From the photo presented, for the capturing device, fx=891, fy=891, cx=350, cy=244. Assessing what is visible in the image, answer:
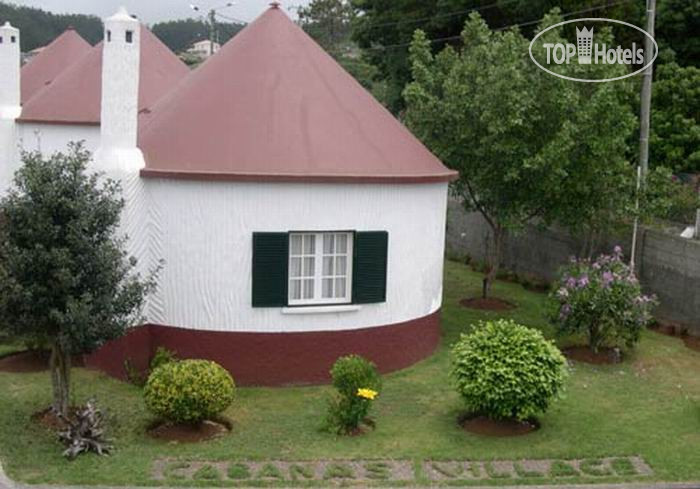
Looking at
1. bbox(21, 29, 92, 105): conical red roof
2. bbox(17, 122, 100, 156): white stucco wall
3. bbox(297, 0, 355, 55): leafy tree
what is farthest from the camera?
bbox(297, 0, 355, 55): leafy tree

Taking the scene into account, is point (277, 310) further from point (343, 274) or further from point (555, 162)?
point (555, 162)

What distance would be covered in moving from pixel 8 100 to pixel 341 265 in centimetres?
1088

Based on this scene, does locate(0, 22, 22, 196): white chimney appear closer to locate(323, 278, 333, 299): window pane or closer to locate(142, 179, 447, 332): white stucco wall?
locate(142, 179, 447, 332): white stucco wall

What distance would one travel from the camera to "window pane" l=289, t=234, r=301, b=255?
14797mm

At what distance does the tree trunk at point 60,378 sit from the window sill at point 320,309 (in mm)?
3671

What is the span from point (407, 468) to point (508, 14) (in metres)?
28.6

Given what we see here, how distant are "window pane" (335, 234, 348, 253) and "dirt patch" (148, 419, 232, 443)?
3.68 meters

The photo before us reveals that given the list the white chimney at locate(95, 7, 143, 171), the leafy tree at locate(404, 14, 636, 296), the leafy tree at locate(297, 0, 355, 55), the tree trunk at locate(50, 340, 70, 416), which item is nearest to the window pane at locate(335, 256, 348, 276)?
the white chimney at locate(95, 7, 143, 171)

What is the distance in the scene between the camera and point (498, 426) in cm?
1283

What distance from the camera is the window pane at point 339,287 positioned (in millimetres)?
15117

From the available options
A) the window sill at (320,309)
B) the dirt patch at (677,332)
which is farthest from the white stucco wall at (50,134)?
the dirt patch at (677,332)

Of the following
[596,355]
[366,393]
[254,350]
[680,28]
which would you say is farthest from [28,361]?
[680,28]

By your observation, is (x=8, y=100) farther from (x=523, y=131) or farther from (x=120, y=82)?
(x=523, y=131)

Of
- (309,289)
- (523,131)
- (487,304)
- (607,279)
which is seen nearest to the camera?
(309,289)
